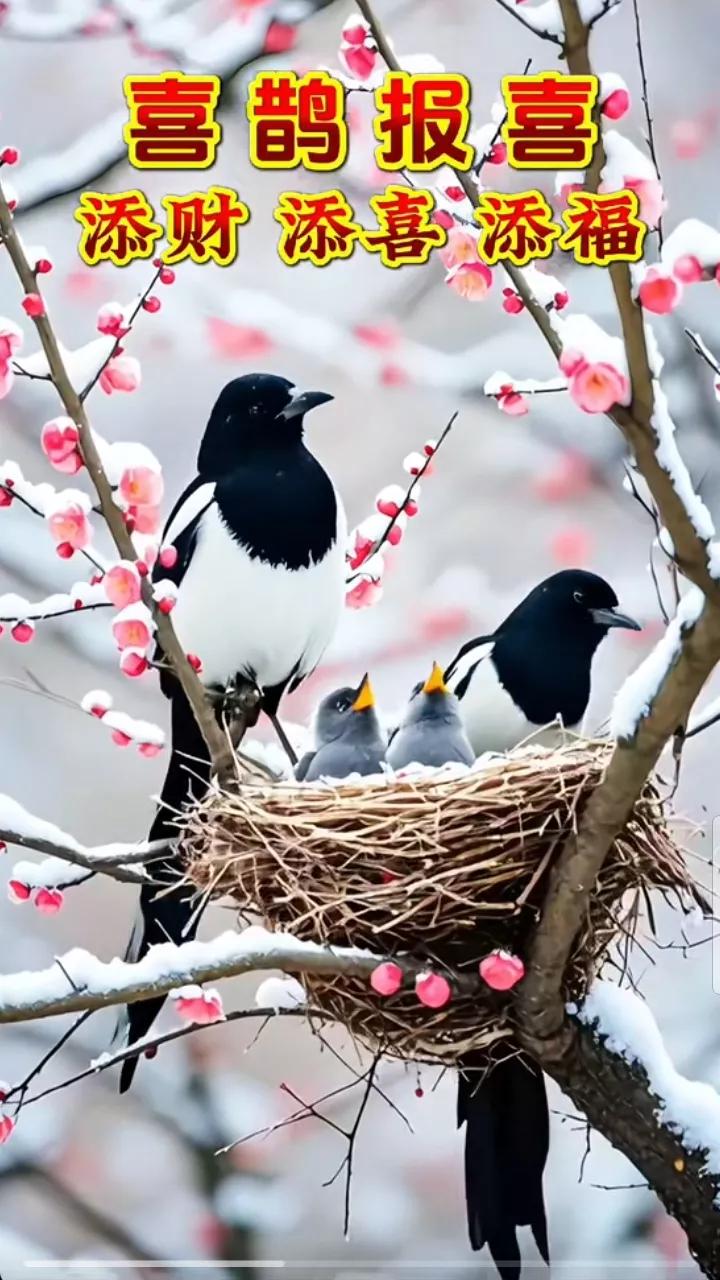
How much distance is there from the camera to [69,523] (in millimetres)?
1239

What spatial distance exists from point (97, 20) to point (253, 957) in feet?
4.01

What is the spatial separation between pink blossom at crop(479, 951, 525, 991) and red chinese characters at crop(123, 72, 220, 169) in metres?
0.90

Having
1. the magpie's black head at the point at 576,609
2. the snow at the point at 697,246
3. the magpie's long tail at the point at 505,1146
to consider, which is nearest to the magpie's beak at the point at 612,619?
the magpie's black head at the point at 576,609

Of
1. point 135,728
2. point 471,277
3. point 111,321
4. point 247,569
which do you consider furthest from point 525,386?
point 135,728

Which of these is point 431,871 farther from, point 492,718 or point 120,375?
point 120,375

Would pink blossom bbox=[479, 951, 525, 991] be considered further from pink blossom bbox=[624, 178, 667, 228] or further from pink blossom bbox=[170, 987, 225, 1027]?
pink blossom bbox=[624, 178, 667, 228]

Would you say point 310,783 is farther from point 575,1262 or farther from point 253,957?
point 575,1262

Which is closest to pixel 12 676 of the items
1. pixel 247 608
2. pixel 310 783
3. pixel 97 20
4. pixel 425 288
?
pixel 247 608

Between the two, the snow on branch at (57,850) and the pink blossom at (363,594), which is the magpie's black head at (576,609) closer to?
the pink blossom at (363,594)

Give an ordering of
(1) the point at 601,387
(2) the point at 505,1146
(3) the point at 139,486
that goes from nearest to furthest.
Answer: (1) the point at 601,387
(3) the point at 139,486
(2) the point at 505,1146

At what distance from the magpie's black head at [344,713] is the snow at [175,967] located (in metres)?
0.32

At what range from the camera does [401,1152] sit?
167cm

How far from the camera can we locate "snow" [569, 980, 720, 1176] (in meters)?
1.22

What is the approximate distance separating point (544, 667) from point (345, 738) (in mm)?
246
